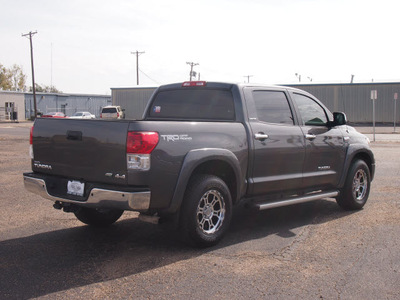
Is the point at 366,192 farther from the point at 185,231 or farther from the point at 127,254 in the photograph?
the point at 127,254

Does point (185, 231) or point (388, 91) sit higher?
point (388, 91)

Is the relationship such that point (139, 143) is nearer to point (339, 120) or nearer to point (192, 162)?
point (192, 162)

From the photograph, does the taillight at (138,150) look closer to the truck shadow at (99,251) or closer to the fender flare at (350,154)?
the truck shadow at (99,251)

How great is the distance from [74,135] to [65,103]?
67.8 meters

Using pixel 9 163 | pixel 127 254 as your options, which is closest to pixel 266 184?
pixel 127 254

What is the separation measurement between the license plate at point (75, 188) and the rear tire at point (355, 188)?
4.12 meters

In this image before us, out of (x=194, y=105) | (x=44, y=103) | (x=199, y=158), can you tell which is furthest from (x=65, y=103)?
(x=199, y=158)

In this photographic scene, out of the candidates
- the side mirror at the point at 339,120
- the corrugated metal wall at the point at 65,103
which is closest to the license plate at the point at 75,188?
the side mirror at the point at 339,120

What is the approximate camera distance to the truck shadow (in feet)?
13.2

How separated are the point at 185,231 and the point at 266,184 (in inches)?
55.5

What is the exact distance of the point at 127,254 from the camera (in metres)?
4.83

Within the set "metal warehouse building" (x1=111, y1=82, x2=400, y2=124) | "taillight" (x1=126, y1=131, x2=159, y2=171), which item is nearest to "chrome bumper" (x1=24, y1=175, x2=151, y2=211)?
"taillight" (x1=126, y1=131, x2=159, y2=171)

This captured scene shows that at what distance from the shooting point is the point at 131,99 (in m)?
57.0

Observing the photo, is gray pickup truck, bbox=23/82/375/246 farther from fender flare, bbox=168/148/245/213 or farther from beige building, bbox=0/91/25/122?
beige building, bbox=0/91/25/122
